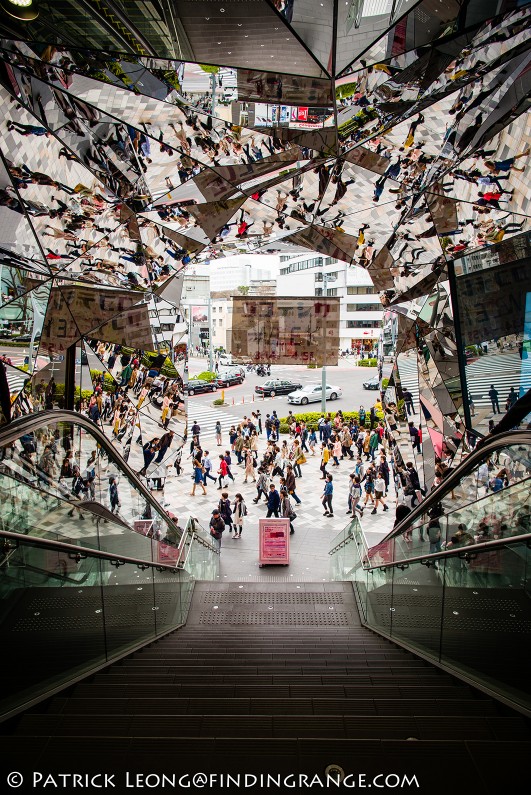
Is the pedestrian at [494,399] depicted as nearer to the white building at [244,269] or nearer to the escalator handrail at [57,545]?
the escalator handrail at [57,545]

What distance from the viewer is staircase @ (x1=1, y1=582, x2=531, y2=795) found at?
168 centimetres

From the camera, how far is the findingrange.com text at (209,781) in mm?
1603

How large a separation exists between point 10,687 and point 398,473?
25.6ft

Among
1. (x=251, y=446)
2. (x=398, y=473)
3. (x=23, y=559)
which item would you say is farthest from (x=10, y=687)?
(x=251, y=446)

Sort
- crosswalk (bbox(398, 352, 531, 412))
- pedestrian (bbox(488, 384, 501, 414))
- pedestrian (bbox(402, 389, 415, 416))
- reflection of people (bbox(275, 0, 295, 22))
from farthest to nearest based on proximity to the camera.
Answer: pedestrian (bbox(402, 389, 415, 416)) → pedestrian (bbox(488, 384, 501, 414)) → crosswalk (bbox(398, 352, 531, 412)) → reflection of people (bbox(275, 0, 295, 22))

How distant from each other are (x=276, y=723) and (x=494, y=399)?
5.91 m

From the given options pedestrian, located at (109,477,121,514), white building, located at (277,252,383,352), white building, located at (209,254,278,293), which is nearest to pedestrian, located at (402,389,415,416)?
pedestrian, located at (109,477,121,514)

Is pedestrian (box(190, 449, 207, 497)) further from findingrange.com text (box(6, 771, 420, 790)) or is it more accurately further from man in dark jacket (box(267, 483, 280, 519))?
findingrange.com text (box(6, 771, 420, 790))

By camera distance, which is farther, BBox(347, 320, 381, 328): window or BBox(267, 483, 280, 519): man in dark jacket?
BBox(347, 320, 381, 328): window

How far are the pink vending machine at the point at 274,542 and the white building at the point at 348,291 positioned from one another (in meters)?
30.5

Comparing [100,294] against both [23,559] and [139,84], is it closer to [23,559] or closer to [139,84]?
[139,84]

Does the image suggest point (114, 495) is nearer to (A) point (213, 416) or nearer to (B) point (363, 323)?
(A) point (213, 416)

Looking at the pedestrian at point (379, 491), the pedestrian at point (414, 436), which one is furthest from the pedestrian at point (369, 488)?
the pedestrian at point (414, 436)

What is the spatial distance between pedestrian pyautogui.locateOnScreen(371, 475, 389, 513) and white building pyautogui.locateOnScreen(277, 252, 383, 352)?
27.2 metres
